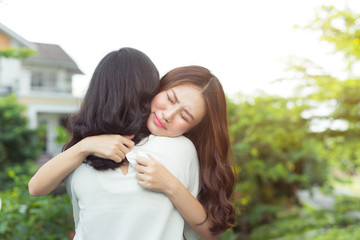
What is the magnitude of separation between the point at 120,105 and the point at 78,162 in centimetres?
23

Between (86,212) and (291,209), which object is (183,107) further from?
(291,209)

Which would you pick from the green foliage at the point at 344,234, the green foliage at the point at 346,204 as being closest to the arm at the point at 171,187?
the green foliage at the point at 344,234

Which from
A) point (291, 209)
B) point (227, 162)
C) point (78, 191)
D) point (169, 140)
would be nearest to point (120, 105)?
point (169, 140)

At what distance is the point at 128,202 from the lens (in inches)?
49.8

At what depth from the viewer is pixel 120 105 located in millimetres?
1304

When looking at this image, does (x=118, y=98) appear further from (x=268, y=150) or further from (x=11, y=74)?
(x=11, y=74)

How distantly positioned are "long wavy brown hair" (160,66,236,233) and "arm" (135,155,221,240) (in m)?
0.07

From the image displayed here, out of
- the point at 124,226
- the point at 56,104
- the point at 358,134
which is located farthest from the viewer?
the point at 56,104

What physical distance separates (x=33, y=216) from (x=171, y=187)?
4.20 ft

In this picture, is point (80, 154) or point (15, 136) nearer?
point (80, 154)

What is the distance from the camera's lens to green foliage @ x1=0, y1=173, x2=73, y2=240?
219cm

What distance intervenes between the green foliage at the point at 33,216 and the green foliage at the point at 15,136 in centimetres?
719

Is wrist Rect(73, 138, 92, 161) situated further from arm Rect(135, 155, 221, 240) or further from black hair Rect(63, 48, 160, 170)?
arm Rect(135, 155, 221, 240)

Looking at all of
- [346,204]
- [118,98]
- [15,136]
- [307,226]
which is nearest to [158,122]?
[118,98]
